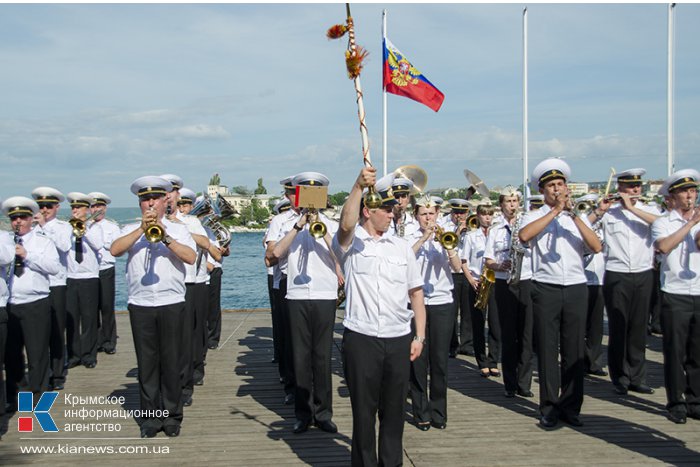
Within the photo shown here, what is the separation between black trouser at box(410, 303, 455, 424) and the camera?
21.6 ft

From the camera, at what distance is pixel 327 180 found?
676 centimetres

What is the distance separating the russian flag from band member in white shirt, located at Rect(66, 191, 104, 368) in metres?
5.53

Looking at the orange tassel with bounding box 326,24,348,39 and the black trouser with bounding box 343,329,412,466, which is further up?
the orange tassel with bounding box 326,24,348,39

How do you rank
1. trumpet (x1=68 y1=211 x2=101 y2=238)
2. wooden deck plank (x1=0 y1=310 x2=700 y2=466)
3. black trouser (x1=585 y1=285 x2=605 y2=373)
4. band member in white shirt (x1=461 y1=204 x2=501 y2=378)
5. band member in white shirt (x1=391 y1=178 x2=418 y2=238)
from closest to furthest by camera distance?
wooden deck plank (x1=0 y1=310 x2=700 y2=466) < band member in white shirt (x1=391 y1=178 x2=418 y2=238) < black trouser (x1=585 y1=285 x2=605 y2=373) < band member in white shirt (x1=461 y1=204 x2=501 y2=378) < trumpet (x1=68 y1=211 x2=101 y2=238)

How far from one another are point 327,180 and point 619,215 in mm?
3848

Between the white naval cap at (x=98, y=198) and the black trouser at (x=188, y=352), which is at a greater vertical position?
the white naval cap at (x=98, y=198)

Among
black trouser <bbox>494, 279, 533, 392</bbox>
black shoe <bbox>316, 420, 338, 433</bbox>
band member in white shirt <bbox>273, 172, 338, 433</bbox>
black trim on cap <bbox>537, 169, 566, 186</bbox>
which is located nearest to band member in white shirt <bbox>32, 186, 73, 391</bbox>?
band member in white shirt <bbox>273, 172, 338, 433</bbox>

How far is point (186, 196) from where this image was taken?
30.5 feet

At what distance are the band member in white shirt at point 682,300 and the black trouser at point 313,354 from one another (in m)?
3.60

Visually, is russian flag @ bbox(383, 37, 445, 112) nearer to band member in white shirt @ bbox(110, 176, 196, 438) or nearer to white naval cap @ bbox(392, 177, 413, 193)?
white naval cap @ bbox(392, 177, 413, 193)

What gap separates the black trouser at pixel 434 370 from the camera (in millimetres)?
6590

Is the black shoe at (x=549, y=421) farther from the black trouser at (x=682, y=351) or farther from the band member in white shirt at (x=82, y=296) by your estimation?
the band member in white shirt at (x=82, y=296)

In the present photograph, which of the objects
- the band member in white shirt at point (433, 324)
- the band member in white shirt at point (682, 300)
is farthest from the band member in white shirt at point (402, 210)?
the band member in white shirt at point (682, 300)

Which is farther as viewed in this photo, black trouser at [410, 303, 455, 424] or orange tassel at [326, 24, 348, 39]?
black trouser at [410, 303, 455, 424]
